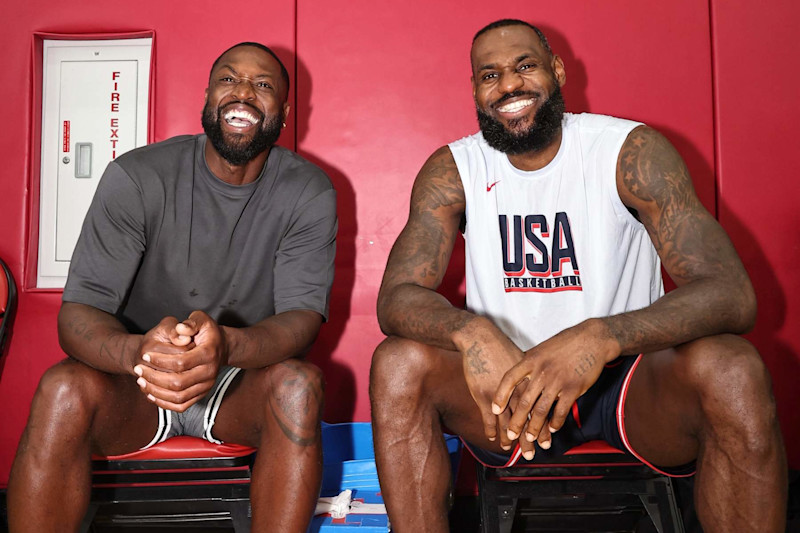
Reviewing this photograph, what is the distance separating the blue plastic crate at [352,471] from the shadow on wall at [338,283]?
0.14 metres

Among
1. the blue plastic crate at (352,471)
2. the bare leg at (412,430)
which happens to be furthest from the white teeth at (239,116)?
the blue plastic crate at (352,471)

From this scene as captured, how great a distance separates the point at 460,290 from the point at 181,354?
1.24 metres

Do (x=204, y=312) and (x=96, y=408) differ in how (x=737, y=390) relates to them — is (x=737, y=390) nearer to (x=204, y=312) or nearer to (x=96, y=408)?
(x=204, y=312)

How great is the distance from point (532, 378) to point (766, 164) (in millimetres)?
1652

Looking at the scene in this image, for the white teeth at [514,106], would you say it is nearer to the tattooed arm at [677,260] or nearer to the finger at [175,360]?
the tattooed arm at [677,260]

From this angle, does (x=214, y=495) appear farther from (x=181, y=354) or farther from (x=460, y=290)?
(x=460, y=290)

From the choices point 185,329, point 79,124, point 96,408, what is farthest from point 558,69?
point 79,124

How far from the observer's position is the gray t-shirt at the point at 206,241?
5.53ft

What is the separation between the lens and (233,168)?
1821 mm

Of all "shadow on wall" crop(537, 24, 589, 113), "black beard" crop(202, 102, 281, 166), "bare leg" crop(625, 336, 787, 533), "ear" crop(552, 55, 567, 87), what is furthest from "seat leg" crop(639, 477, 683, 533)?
"shadow on wall" crop(537, 24, 589, 113)

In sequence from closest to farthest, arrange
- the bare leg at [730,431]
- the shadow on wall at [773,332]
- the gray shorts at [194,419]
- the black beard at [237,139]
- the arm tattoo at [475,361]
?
the bare leg at [730,431] < the arm tattoo at [475,361] < the gray shorts at [194,419] < the black beard at [237,139] < the shadow on wall at [773,332]

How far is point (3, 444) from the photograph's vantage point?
92.5 inches

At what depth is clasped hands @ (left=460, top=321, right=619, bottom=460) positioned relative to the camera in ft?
3.82

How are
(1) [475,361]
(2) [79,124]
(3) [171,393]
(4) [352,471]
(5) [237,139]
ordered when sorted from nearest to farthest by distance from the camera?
(1) [475,361] < (3) [171,393] < (5) [237,139] < (4) [352,471] < (2) [79,124]
